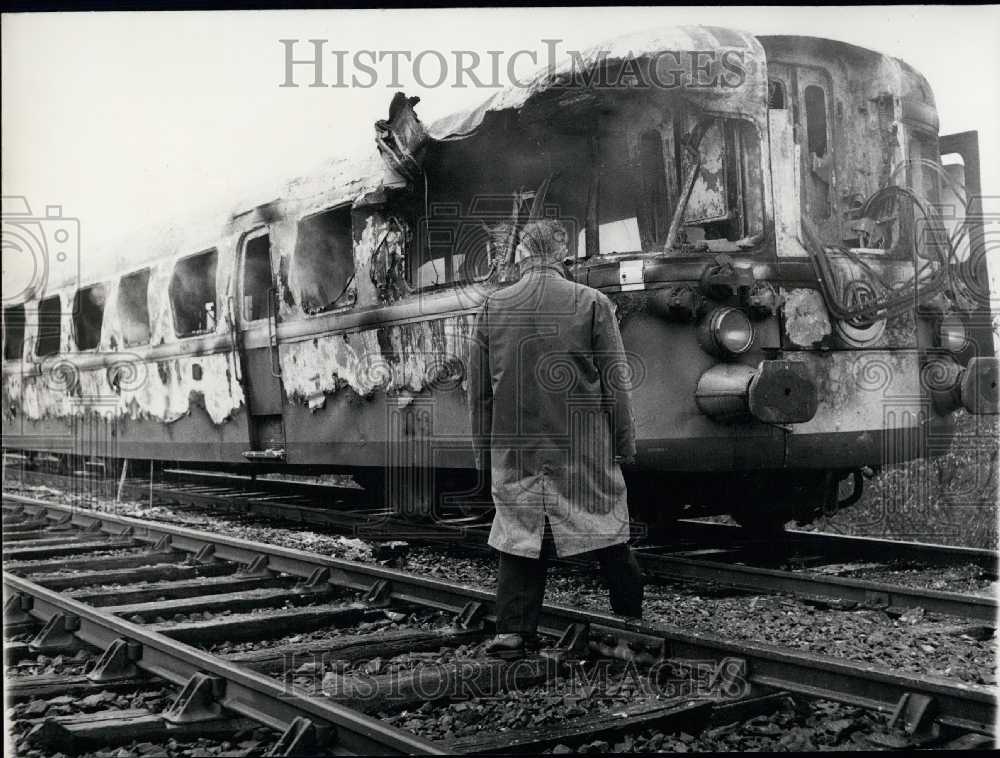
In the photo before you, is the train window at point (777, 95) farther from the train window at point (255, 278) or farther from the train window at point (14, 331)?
the train window at point (14, 331)

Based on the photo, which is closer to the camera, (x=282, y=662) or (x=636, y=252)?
(x=282, y=662)

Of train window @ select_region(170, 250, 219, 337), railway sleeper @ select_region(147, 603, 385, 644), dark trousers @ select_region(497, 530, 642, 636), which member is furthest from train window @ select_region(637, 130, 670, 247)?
train window @ select_region(170, 250, 219, 337)

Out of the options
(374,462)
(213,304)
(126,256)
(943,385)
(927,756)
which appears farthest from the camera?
(126,256)

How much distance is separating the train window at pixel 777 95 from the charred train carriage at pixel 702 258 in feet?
0.04

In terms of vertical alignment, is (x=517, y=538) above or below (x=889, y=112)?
below

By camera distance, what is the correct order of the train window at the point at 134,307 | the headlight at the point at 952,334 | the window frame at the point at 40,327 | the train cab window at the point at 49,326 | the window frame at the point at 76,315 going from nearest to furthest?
the headlight at the point at 952,334 → the train window at the point at 134,307 → the window frame at the point at 76,315 → the window frame at the point at 40,327 → the train cab window at the point at 49,326

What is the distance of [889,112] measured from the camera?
6.21m

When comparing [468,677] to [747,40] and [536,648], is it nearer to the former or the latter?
[536,648]

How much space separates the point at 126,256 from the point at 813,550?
7484 millimetres

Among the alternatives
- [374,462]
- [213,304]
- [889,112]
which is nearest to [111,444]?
[213,304]

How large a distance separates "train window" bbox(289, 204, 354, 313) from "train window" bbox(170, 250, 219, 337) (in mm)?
1679

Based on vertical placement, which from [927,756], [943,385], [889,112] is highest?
[889,112]

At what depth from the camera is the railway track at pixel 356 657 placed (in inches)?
133

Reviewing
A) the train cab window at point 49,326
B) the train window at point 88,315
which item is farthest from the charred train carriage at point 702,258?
the train cab window at point 49,326
